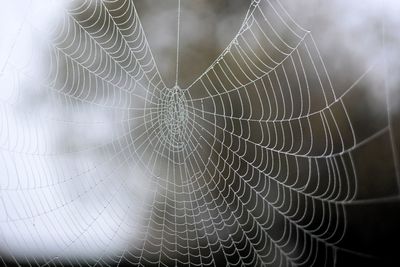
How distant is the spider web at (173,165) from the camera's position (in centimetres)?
213

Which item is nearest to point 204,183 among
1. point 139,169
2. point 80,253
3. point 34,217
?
point 139,169

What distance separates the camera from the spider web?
213cm

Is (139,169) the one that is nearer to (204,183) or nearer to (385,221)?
(204,183)

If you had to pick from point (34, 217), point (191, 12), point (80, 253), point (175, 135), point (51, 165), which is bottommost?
point (80, 253)

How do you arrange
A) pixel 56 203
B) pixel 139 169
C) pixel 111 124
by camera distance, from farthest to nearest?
pixel 139 169 → pixel 111 124 → pixel 56 203

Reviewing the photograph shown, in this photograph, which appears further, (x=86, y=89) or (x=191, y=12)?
(x=191, y=12)

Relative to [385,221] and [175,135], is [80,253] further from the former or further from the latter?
[385,221]

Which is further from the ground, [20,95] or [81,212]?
[20,95]

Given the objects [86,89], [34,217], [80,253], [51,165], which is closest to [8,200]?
[34,217]

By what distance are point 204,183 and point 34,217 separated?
0.88m

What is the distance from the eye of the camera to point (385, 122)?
→ 2602 mm

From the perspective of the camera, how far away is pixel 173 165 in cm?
263

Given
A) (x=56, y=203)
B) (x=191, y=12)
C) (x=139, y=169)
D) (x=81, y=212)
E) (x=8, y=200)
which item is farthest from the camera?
(x=191, y=12)

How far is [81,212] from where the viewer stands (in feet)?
8.04
